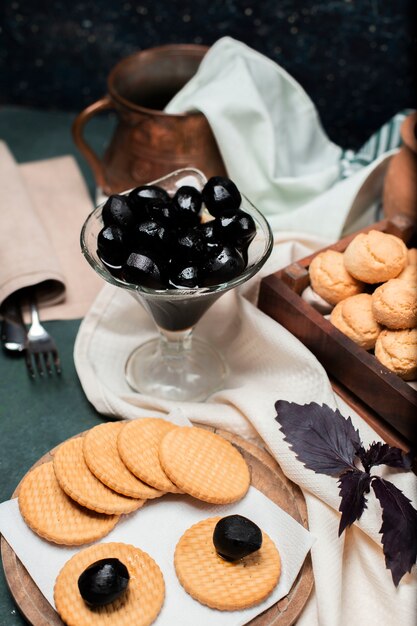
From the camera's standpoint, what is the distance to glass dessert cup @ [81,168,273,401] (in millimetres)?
912

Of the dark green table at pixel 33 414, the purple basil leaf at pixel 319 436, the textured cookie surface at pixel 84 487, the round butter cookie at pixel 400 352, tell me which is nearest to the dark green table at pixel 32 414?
the dark green table at pixel 33 414

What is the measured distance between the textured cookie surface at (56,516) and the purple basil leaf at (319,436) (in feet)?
0.72

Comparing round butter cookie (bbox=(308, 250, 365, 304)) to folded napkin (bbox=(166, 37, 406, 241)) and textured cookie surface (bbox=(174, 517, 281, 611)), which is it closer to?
folded napkin (bbox=(166, 37, 406, 241))

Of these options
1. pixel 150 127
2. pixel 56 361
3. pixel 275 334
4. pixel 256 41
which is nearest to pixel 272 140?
pixel 150 127

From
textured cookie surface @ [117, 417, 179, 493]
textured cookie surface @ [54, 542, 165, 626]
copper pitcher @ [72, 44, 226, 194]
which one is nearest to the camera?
textured cookie surface @ [54, 542, 165, 626]

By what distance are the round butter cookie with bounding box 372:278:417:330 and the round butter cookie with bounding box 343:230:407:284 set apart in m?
0.04

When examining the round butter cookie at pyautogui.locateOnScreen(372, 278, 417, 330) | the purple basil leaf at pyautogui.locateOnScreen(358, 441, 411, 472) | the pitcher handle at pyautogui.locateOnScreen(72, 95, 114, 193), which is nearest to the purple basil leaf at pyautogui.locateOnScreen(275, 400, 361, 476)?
the purple basil leaf at pyautogui.locateOnScreen(358, 441, 411, 472)

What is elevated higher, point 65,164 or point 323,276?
point 323,276

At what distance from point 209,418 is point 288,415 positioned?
0.38ft

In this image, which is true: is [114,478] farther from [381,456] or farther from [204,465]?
[381,456]

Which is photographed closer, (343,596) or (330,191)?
(343,596)

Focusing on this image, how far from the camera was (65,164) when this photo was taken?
56.3 inches

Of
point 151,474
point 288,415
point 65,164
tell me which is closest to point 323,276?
point 288,415

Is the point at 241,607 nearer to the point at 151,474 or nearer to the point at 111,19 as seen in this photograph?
the point at 151,474
